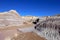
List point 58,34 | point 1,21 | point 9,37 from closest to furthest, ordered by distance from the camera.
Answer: point 58,34 → point 9,37 → point 1,21

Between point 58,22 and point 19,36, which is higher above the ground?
point 58,22

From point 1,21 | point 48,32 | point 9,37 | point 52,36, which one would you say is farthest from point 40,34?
point 1,21

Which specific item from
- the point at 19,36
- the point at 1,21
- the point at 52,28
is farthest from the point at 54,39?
the point at 1,21

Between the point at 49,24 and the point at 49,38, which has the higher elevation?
the point at 49,24

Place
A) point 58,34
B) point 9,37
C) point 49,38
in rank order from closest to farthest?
point 58,34
point 49,38
point 9,37

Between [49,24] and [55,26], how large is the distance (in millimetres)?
639

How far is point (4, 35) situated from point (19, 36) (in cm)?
103

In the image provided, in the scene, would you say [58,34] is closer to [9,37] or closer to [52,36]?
[52,36]

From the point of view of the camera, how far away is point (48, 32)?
7.34m

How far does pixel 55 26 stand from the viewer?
675 cm

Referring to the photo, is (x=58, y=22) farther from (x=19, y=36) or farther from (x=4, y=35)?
(x=4, y=35)

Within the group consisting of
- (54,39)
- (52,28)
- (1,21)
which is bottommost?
(54,39)

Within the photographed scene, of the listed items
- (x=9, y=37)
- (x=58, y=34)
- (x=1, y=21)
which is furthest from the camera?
(x=1, y=21)

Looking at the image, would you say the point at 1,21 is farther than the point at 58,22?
Yes
